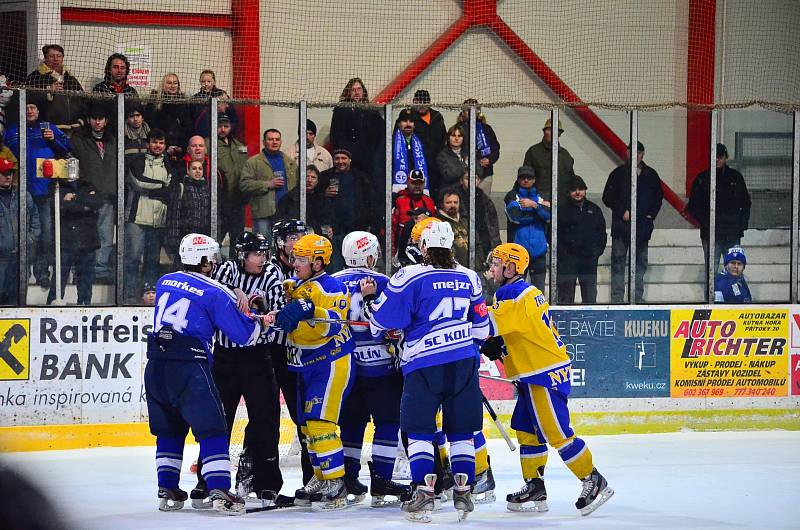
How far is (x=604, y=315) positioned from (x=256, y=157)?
2.74 metres

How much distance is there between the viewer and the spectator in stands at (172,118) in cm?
714

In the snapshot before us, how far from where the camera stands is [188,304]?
15.5ft

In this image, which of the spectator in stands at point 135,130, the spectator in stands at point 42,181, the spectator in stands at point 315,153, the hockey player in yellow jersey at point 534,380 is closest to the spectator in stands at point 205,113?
the spectator in stands at point 135,130

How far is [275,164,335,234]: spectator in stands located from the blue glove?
257 cm

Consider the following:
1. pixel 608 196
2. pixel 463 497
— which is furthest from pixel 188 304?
pixel 608 196

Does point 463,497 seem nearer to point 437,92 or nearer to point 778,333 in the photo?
point 778,333

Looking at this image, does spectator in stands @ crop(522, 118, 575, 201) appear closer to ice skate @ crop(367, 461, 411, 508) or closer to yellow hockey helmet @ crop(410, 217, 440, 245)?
yellow hockey helmet @ crop(410, 217, 440, 245)

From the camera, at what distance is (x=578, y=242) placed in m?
7.88

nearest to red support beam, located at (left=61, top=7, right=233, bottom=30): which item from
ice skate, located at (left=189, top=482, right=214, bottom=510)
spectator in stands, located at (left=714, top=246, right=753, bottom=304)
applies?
spectator in stands, located at (left=714, top=246, right=753, bottom=304)

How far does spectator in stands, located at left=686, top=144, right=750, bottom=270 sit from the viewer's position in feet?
26.2

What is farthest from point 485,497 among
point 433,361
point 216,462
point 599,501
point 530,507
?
point 216,462

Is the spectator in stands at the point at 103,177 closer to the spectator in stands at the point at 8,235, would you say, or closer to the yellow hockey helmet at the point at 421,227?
the spectator in stands at the point at 8,235

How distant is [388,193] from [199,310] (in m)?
3.01

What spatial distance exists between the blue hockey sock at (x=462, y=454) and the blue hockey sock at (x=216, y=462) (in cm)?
100
